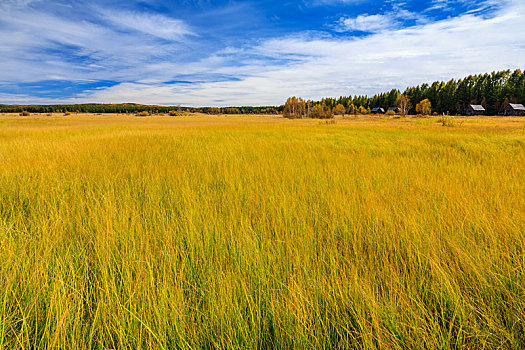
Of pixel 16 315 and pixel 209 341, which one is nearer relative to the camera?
pixel 209 341

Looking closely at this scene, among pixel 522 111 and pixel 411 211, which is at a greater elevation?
pixel 522 111

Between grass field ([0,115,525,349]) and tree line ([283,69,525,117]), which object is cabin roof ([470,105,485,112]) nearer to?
tree line ([283,69,525,117])

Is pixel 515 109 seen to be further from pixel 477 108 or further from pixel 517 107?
pixel 477 108

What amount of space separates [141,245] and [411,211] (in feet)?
9.04

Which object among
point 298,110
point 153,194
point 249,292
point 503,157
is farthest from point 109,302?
point 298,110

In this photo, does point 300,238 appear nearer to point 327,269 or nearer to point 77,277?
point 327,269

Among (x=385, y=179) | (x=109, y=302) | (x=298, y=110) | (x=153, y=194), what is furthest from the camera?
(x=298, y=110)

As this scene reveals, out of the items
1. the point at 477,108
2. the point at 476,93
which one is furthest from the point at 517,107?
the point at 476,93

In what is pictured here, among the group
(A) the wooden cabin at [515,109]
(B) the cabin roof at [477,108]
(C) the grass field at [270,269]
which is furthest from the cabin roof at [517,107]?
(C) the grass field at [270,269]

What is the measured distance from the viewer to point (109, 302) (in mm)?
1377

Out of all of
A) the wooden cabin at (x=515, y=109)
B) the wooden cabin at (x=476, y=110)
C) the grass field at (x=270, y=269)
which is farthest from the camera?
the wooden cabin at (x=476, y=110)

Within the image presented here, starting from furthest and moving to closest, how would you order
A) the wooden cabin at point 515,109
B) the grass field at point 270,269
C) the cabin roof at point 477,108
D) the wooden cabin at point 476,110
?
the wooden cabin at point 476,110 < the cabin roof at point 477,108 < the wooden cabin at point 515,109 < the grass field at point 270,269

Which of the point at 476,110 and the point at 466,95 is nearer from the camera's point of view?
the point at 476,110

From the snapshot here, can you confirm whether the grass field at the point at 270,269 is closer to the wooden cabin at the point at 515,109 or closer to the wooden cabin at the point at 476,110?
the wooden cabin at the point at 515,109
